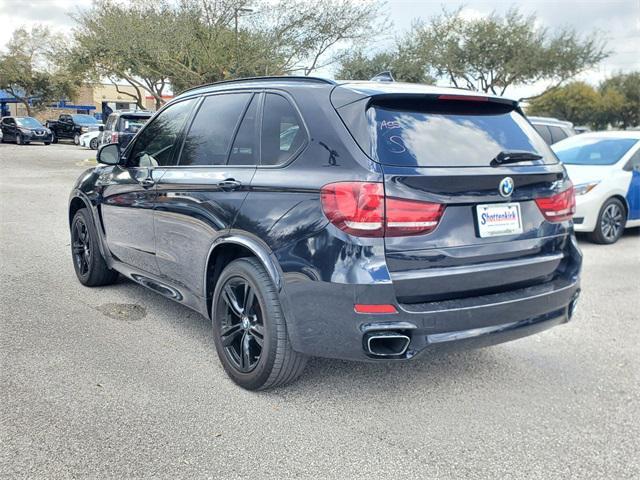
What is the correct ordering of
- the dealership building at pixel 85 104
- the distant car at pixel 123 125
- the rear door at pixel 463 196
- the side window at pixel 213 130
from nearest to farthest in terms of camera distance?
the rear door at pixel 463 196, the side window at pixel 213 130, the distant car at pixel 123 125, the dealership building at pixel 85 104

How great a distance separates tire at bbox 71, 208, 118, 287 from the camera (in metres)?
5.34

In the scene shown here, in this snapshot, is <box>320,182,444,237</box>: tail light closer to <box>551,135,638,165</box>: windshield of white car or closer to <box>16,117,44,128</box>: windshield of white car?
<box>551,135,638,165</box>: windshield of white car

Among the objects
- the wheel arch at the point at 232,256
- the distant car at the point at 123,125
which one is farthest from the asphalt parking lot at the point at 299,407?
the distant car at the point at 123,125

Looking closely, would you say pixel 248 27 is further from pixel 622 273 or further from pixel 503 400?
pixel 503 400

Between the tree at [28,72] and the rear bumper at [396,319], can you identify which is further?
the tree at [28,72]

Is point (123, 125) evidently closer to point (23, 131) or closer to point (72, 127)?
point (23, 131)

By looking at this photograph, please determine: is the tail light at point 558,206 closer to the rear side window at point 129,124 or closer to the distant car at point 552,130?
the distant car at point 552,130

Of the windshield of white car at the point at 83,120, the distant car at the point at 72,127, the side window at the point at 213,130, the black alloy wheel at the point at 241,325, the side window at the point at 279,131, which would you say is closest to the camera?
A: the side window at the point at 279,131

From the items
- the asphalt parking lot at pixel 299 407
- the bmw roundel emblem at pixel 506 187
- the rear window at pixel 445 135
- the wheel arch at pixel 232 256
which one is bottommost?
the asphalt parking lot at pixel 299 407

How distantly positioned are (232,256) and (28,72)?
5467 centimetres

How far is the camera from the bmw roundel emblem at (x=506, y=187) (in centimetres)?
307

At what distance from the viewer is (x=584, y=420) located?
318 centimetres

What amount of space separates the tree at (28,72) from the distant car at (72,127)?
10.6 meters

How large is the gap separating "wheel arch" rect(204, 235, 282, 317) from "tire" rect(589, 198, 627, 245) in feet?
21.0
